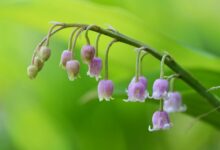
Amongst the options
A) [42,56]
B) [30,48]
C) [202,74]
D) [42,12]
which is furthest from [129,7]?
[42,56]

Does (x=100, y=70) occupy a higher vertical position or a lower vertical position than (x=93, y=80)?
higher

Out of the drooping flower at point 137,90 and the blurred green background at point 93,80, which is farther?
the blurred green background at point 93,80

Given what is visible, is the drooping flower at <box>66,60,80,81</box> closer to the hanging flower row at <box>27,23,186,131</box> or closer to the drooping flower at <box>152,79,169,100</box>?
the hanging flower row at <box>27,23,186,131</box>

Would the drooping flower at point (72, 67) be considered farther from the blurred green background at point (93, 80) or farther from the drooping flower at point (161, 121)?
the blurred green background at point (93, 80)

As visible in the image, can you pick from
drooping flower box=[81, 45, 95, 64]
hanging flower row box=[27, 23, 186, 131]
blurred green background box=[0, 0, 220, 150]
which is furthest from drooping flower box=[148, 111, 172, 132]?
blurred green background box=[0, 0, 220, 150]

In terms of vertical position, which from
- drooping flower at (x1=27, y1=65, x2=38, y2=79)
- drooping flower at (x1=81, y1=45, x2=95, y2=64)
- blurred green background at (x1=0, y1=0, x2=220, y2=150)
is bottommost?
blurred green background at (x1=0, y1=0, x2=220, y2=150)

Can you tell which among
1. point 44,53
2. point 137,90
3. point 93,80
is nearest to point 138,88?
point 137,90

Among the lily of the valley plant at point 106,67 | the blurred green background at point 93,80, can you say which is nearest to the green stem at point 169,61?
the lily of the valley plant at point 106,67

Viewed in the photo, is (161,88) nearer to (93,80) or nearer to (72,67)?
(72,67)
